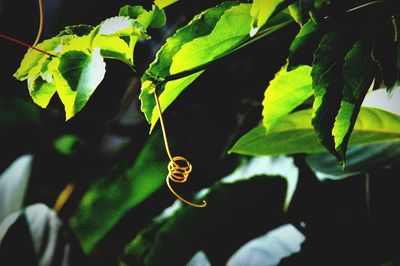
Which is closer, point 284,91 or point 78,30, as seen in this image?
point 78,30

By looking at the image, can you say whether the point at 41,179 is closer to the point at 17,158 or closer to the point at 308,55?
the point at 17,158

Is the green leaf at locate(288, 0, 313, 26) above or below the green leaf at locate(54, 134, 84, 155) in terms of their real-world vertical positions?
above

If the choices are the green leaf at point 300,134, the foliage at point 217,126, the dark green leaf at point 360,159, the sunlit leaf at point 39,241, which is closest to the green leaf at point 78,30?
the foliage at point 217,126

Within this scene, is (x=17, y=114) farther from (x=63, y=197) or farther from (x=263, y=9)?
(x=263, y=9)

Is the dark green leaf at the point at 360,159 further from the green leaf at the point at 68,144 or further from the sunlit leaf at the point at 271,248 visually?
the green leaf at the point at 68,144

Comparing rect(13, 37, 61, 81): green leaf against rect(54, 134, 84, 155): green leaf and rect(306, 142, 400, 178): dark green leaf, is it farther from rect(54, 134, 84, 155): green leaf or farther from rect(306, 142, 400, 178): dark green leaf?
rect(54, 134, 84, 155): green leaf

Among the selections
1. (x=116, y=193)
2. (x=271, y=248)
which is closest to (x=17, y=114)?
(x=116, y=193)

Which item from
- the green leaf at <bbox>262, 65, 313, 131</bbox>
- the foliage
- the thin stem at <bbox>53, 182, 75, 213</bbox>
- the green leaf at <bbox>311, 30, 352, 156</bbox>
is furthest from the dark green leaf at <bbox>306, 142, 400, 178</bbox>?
the thin stem at <bbox>53, 182, 75, 213</bbox>
